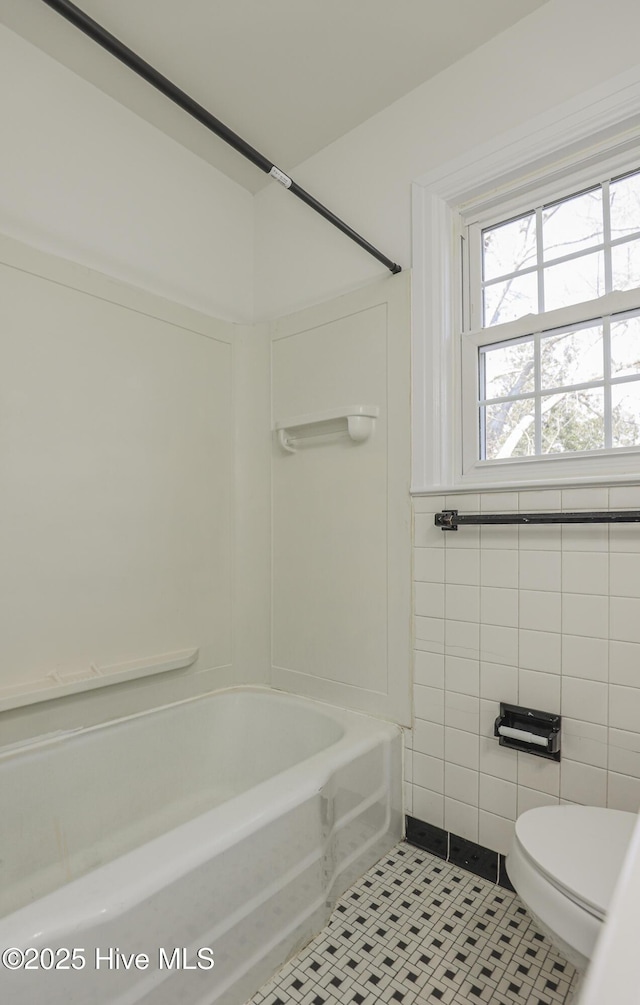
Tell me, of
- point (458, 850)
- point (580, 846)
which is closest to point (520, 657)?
point (580, 846)

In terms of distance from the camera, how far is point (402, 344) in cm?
189

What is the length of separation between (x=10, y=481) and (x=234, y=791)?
1.36 meters

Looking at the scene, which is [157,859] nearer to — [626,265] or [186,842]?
[186,842]

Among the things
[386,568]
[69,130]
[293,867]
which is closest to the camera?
[293,867]

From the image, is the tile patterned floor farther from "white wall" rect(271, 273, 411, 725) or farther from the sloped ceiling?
the sloped ceiling

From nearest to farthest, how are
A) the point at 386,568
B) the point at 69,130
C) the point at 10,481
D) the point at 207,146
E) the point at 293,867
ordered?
the point at 293,867
the point at 10,481
the point at 69,130
the point at 386,568
the point at 207,146

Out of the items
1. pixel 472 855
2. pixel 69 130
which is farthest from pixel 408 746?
pixel 69 130

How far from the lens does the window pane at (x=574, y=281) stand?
62.6 inches

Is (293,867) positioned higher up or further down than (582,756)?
further down

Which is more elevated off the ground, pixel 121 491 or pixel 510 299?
pixel 510 299

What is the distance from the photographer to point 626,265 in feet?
5.05

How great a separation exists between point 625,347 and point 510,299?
409mm

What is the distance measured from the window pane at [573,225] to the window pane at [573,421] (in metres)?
0.46

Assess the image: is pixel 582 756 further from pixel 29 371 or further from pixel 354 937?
pixel 29 371
